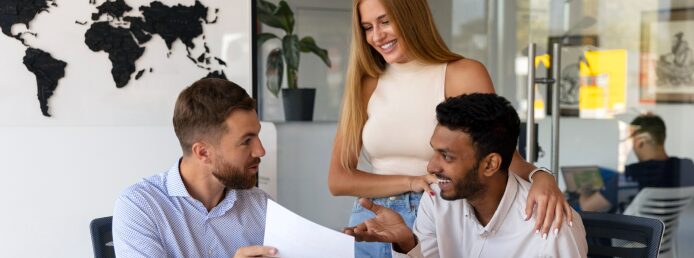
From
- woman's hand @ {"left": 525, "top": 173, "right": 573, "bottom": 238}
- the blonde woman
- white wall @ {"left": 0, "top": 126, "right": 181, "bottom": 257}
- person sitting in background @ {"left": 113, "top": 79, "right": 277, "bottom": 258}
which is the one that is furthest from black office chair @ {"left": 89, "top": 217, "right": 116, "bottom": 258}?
woman's hand @ {"left": 525, "top": 173, "right": 573, "bottom": 238}

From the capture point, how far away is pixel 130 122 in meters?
3.08

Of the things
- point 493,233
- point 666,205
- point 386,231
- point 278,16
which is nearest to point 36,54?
point 278,16

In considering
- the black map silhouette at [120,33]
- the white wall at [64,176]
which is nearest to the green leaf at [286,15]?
the black map silhouette at [120,33]

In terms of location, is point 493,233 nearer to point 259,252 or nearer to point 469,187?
point 469,187

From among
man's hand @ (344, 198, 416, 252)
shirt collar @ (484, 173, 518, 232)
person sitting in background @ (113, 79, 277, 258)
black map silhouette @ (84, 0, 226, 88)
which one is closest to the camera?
man's hand @ (344, 198, 416, 252)

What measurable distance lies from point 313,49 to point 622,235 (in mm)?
1827

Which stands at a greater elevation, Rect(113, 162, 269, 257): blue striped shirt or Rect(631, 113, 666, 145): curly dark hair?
Rect(631, 113, 666, 145): curly dark hair

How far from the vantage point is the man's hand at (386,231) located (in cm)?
173

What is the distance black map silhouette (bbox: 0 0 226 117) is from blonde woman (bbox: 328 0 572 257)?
110cm

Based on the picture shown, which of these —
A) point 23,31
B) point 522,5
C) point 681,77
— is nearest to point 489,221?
point 23,31

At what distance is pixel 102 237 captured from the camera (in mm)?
2277

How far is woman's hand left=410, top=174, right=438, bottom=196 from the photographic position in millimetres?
2035

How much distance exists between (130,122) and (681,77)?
254 cm

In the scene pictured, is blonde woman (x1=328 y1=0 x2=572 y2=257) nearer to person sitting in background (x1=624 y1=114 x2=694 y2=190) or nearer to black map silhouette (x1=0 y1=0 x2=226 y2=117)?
black map silhouette (x1=0 y1=0 x2=226 y2=117)
